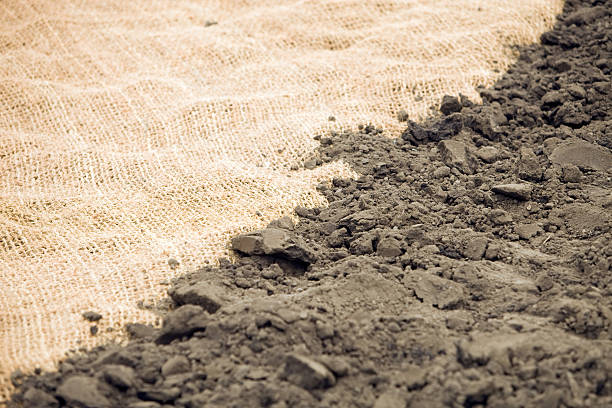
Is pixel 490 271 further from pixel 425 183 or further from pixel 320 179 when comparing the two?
pixel 320 179

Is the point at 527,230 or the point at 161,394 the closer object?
the point at 161,394

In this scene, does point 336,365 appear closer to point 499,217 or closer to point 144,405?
point 144,405

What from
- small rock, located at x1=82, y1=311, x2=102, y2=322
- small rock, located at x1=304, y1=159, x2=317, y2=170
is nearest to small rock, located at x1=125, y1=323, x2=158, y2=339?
small rock, located at x1=82, y1=311, x2=102, y2=322

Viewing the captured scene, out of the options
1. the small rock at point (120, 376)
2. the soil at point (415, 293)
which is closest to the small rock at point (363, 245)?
the soil at point (415, 293)

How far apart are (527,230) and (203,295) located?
1320mm

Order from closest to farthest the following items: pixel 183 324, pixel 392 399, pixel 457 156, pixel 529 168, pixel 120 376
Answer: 1. pixel 392 399
2. pixel 120 376
3. pixel 183 324
4. pixel 529 168
5. pixel 457 156

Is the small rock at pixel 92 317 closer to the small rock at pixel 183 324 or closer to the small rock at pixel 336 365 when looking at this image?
the small rock at pixel 183 324

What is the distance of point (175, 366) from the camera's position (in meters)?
1.90

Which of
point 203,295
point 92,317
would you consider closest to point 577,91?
point 203,295

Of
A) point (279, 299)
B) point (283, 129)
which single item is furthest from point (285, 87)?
point (279, 299)

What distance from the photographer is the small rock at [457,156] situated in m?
2.91

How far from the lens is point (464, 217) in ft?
8.58

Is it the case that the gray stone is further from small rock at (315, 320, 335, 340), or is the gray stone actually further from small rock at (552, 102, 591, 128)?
small rock at (552, 102, 591, 128)

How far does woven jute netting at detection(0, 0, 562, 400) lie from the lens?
2400 millimetres
